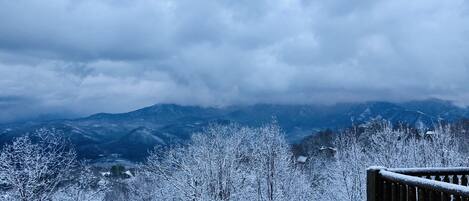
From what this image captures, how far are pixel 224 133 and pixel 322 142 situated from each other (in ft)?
140

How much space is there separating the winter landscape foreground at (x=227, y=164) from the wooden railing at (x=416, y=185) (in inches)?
923

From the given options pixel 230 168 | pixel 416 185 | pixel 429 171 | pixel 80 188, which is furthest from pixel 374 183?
Result: pixel 230 168

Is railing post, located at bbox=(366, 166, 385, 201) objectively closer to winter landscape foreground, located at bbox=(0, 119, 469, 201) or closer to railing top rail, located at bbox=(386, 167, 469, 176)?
railing top rail, located at bbox=(386, 167, 469, 176)

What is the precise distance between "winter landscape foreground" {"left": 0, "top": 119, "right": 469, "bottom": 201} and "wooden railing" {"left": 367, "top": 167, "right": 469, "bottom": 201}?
23.4 m

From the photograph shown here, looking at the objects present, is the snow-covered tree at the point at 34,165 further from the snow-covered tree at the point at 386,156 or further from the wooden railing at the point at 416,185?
the wooden railing at the point at 416,185

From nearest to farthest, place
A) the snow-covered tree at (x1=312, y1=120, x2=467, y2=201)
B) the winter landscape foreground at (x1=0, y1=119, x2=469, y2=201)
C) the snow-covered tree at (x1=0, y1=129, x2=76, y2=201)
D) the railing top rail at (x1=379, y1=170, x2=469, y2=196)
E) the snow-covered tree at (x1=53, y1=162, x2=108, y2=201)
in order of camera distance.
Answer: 1. the railing top rail at (x1=379, y1=170, x2=469, y2=196)
2. the snow-covered tree at (x1=0, y1=129, x2=76, y2=201)
3. the winter landscape foreground at (x1=0, y1=119, x2=469, y2=201)
4. the snow-covered tree at (x1=53, y1=162, x2=108, y2=201)
5. the snow-covered tree at (x1=312, y1=120, x2=467, y2=201)

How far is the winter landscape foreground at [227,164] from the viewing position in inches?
1037

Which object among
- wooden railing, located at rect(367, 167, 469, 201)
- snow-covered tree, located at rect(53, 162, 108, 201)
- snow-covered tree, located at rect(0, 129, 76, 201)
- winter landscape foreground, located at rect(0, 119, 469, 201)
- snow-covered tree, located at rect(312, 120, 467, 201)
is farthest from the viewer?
snow-covered tree, located at rect(312, 120, 467, 201)

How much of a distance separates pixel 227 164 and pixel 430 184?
3256cm

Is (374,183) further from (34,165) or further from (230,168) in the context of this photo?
(230,168)

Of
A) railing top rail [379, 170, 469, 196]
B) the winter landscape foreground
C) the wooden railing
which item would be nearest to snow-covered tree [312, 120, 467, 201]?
the winter landscape foreground

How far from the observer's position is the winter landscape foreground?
86.4ft

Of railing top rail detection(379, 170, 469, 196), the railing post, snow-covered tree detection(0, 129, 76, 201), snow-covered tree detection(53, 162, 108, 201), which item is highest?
railing top rail detection(379, 170, 469, 196)

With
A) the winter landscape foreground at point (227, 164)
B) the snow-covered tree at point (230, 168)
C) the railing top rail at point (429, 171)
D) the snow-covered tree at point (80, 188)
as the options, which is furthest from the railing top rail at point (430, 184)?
the snow-covered tree at point (230, 168)
